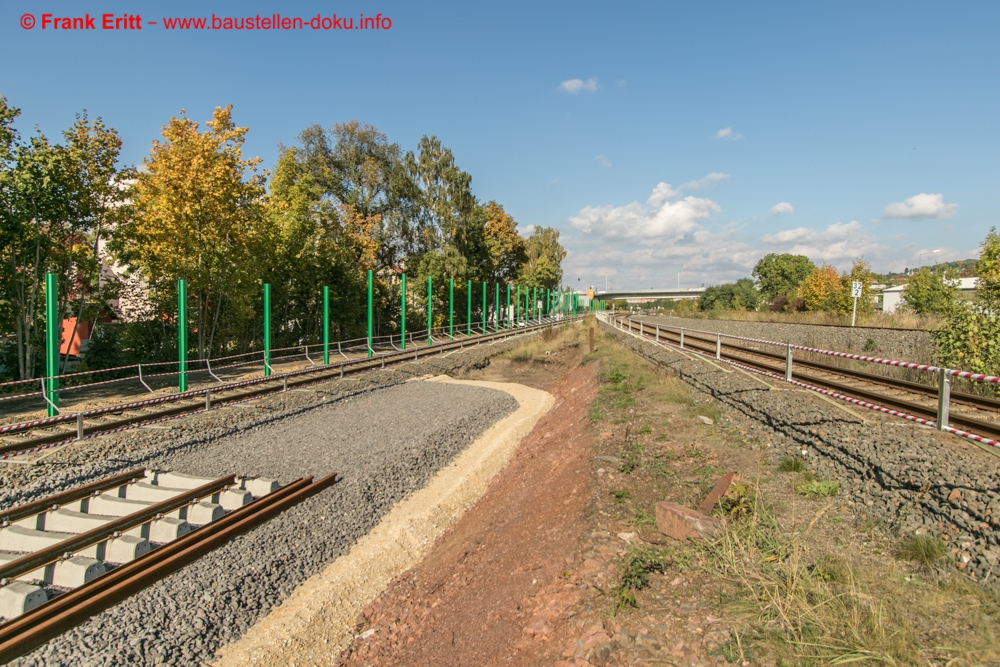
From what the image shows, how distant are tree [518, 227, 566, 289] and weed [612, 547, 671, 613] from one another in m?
61.1

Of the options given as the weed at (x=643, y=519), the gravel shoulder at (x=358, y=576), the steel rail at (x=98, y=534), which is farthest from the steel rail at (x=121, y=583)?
the weed at (x=643, y=519)

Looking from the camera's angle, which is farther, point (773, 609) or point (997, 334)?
point (997, 334)

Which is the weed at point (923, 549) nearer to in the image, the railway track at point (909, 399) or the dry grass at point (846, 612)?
the dry grass at point (846, 612)

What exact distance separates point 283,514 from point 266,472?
189 cm

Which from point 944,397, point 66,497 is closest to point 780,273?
point 944,397

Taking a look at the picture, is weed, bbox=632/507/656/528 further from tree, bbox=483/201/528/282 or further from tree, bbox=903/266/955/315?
tree, bbox=483/201/528/282

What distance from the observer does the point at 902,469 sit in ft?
17.3

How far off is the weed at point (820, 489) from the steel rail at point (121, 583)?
6.58 meters

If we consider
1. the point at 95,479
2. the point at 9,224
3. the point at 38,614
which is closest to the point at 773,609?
the point at 38,614

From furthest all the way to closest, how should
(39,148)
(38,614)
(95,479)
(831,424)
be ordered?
1. (39,148)
2. (95,479)
3. (831,424)
4. (38,614)

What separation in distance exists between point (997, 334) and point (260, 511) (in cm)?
1343

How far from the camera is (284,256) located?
25.8 meters

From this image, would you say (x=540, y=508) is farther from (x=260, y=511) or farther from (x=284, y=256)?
(x=284, y=256)

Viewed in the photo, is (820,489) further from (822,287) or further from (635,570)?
(822,287)
